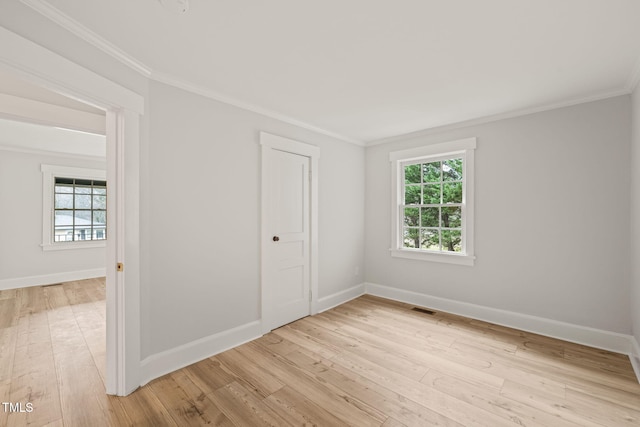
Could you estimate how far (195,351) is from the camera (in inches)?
97.3

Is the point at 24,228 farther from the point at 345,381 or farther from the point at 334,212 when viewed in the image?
the point at 345,381

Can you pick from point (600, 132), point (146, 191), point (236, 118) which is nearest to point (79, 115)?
point (146, 191)

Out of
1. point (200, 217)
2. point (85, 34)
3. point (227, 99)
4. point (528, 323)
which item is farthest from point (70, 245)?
point (528, 323)

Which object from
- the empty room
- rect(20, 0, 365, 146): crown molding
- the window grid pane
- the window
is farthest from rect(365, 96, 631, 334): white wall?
the window

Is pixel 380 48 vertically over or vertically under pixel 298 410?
over

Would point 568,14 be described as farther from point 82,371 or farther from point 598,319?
point 82,371

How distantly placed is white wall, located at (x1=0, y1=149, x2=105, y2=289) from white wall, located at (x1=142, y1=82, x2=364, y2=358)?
486cm

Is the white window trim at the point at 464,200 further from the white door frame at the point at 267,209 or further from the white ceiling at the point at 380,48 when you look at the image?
the white door frame at the point at 267,209

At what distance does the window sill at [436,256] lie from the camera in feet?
11.4

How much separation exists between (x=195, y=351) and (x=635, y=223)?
4.15 m

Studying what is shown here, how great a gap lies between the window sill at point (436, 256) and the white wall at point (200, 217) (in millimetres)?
2207

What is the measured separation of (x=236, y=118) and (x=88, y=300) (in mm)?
3891

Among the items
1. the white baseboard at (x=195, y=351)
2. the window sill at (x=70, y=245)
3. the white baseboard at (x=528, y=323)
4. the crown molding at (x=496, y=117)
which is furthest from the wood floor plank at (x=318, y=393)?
the window sill at (x=70, y=245)

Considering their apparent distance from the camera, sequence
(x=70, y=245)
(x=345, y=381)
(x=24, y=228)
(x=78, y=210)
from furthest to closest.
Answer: (x=78, y=210) → (x=70, y=245) → (x=24, y=228) → (x=345, y=381)
